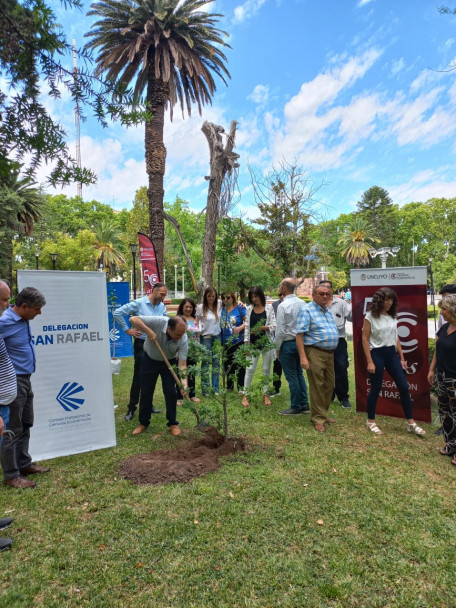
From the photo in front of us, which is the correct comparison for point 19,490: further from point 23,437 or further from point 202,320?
point 202,320

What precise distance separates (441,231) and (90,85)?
51.4 meters

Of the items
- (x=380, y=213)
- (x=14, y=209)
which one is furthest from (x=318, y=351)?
(x=380, y=213)

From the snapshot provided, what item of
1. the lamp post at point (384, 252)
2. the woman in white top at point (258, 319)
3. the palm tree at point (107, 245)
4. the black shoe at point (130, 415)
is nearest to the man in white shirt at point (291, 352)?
the woman in white top at point (258, 319)

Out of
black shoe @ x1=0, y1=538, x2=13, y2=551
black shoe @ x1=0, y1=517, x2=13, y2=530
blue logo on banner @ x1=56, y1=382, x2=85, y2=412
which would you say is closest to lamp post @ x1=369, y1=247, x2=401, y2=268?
blue logo on banner @ x1=56, y1=382, x2=85, y2=412

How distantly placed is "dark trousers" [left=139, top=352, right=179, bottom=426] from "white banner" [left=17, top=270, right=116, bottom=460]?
0.43 metres

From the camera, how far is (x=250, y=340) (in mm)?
5875

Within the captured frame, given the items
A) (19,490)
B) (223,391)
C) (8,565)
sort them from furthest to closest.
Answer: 1. (223,391)
2. (19,490)
3. (8,565)

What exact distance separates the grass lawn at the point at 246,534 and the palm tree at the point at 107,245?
36409 millimetres

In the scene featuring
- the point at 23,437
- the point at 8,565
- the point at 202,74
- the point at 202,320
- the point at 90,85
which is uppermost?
the point at 202,74

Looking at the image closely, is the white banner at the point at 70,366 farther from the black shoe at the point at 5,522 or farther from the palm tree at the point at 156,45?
the palm tree at the point at 156,45

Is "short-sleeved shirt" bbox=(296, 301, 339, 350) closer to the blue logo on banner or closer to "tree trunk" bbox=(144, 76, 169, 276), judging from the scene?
the blue logo on banner

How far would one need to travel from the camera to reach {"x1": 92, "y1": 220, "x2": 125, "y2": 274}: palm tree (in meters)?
37.8

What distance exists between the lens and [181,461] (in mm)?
3535

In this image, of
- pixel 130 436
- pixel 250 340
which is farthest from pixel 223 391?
pixel 250 340
